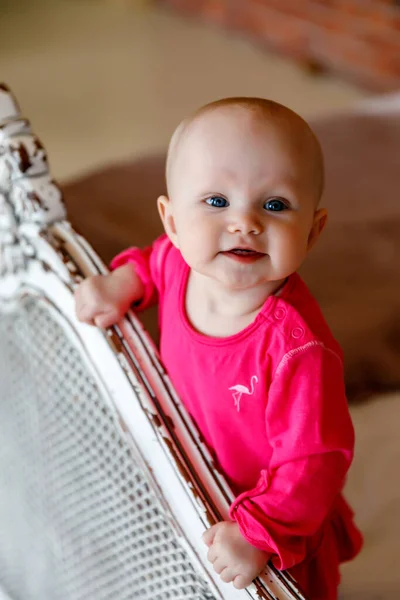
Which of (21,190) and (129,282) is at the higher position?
(21,190)

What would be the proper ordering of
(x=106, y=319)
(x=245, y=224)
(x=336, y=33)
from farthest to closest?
(x=336, y=33), (x=106, y=319), (x=245, y=224)

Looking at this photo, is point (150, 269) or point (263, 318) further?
point (150, 269)

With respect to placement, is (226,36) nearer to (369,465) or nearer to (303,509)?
(369,465)

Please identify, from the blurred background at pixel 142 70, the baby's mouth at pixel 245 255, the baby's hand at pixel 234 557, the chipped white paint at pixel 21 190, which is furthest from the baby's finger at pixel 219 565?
the blurred background at pixel 142 70

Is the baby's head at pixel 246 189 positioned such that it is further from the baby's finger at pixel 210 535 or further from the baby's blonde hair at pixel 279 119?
the baby's finger at pixel 210 535

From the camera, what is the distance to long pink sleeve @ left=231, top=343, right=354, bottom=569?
58 cm

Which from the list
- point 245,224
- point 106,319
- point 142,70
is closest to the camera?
point 245,224

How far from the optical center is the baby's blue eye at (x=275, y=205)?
0.58m

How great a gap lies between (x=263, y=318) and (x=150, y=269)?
0.68ft

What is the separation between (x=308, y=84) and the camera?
2.78 meters

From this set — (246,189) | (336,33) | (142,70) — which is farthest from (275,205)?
(142,70)

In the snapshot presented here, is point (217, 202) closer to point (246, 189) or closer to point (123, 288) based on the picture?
point (246, 189)

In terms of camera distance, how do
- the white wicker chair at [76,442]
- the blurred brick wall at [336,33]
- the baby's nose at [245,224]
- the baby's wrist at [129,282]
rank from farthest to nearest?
the blurred brick wall at [336,33] → the baby's wrist at [129,282] → the white wicker chair at [76,442] → the baby's nose at [245,224]

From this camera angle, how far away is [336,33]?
2674mm
